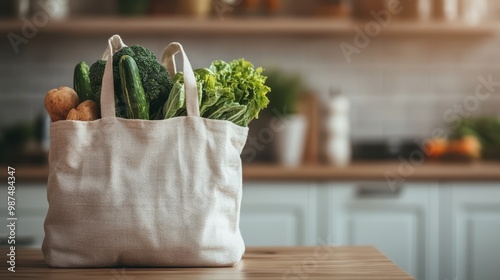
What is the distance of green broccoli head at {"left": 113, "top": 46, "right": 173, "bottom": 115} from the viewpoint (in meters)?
0.97

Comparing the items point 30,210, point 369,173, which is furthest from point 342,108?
point 30,210

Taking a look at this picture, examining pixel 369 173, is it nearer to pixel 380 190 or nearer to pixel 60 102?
pixel 380 190

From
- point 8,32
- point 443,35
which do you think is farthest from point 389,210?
point 8,32

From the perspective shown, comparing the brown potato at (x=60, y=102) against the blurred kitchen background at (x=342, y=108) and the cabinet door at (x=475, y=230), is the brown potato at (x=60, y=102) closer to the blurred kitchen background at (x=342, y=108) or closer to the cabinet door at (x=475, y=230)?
the blurred kitchen background at (x=342, y=108)

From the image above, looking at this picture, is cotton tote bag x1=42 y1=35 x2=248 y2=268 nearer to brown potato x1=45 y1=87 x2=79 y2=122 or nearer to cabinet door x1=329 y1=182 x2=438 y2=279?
brown potato x1=45 y1=87 x2=79 y2=122

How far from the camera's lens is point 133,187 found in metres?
0.93

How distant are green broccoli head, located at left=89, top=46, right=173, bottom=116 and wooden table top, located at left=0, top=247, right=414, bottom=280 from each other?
0.72 feet

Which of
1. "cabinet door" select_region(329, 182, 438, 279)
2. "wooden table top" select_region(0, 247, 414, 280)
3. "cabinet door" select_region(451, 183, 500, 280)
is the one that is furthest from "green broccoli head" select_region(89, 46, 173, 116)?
"cabinet door" select_region(451, 183, 500, 280)

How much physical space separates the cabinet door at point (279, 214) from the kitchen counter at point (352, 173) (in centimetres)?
4

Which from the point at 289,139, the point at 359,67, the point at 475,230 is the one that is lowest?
the point at 475,230

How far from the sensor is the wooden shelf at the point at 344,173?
2.58m

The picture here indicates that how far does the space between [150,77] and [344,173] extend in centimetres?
170

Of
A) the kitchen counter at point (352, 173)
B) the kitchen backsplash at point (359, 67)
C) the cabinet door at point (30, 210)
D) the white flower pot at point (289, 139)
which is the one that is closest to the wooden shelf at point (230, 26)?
the kitchen backsplash at point (359, 67)

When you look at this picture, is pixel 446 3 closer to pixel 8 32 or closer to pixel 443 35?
pixel 443 35
